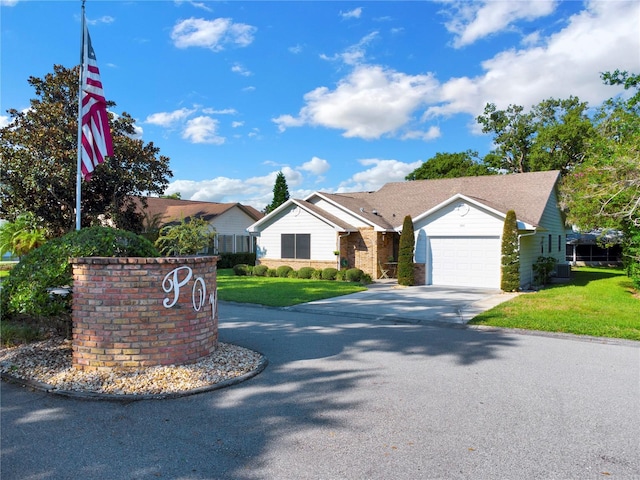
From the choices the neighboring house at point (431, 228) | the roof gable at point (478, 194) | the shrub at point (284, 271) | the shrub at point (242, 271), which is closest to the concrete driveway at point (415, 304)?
the neighboring house at point (431, 228)

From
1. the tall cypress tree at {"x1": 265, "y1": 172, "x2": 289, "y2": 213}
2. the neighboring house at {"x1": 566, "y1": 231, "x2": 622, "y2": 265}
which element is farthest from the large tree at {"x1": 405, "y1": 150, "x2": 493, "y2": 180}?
the tall cypress tree at {"x1": 265, "y1": 172, "x2": 289, "y2": 213}

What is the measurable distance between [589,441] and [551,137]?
3647 centimetres

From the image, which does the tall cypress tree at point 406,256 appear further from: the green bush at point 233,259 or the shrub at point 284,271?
the green bush at point 233,259

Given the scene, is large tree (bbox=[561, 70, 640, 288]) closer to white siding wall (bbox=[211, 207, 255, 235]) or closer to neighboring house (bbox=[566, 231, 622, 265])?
neighboring house (bbox=[566, 231, 622, 265])

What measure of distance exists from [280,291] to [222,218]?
16455 mm

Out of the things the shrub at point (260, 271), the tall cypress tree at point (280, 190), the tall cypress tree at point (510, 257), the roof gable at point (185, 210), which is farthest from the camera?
the tall cypress tree at point (280, 190)

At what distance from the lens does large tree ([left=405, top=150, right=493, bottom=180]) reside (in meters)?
41.7

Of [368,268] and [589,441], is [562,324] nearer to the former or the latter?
[589,441]

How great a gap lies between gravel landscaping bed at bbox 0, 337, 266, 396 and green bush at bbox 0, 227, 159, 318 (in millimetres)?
698

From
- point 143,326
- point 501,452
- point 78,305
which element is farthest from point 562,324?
point 78,305

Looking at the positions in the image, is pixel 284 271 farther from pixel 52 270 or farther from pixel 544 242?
pixel 52 270

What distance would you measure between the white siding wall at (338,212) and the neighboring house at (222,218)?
9207 millimetres

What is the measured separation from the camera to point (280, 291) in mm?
15430

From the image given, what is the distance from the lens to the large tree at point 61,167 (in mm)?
21328
